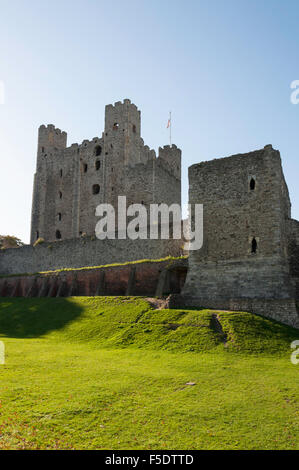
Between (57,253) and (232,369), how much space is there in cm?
2660

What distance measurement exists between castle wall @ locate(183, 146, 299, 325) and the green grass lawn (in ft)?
10.4

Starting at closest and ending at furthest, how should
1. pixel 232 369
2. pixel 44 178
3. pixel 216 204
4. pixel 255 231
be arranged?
pixel 232 369 < pixel 255 231 < pixel 216 204 < pixel 44 178

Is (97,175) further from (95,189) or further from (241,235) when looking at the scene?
(241,235)

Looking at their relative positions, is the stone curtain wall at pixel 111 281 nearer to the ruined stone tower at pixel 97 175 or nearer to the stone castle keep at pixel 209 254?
the stone castle keep at pixel 209 254

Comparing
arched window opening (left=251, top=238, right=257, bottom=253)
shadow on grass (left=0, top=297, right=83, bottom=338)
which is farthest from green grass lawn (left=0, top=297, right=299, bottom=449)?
arched window opening (left=251, top=238, right=257, bottom=253)

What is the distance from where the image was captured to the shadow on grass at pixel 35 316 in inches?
741

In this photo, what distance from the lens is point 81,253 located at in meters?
33.7

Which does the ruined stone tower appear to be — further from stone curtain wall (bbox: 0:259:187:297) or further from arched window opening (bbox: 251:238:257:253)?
arched window opening (bbox: 251:238:257:253)

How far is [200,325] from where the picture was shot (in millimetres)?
15758

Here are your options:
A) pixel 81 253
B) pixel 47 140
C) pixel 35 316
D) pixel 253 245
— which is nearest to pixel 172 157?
pixel 47 140

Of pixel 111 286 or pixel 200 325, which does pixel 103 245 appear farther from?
pixel 200 325

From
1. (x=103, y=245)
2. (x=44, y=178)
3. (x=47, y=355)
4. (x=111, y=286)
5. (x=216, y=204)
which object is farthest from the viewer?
(x=44, y=178)


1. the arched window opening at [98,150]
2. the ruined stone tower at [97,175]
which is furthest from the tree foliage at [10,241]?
the arched window opening at [98,150]

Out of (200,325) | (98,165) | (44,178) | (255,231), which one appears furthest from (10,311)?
(44,178)
